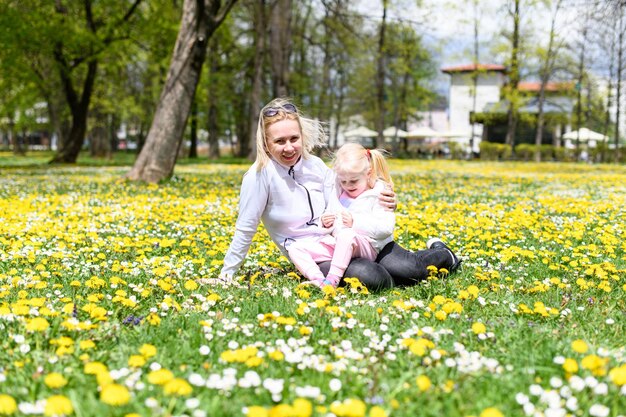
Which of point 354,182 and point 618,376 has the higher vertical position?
point 354,182

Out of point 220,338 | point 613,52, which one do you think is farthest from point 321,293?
point 613,52

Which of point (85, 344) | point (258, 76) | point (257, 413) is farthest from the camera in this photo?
point (258, 76)

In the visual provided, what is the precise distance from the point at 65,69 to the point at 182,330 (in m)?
22.4

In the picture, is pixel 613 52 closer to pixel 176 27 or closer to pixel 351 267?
pixel 176 27

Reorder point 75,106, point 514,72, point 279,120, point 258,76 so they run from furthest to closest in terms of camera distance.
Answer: point 514,72, point 258,76, point 75,106, point 279,120

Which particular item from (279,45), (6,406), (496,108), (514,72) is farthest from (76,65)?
(496,108)

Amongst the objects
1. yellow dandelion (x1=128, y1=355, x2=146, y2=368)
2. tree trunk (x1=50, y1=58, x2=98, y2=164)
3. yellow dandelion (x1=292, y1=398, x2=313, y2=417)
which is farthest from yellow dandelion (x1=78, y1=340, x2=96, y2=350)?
tree trunk (x1=50, y1=58, x2=98, y2=164)

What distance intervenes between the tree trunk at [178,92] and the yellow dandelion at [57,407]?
11863mm

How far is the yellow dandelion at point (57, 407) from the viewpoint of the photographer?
182 centimetres

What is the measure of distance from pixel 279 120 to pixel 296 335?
68.8 inches

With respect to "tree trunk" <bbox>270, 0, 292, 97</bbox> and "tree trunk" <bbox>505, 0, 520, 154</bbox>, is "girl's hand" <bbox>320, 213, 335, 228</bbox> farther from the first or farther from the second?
"tree trunk" <bbox>505, 0, 520, 154</bbox>

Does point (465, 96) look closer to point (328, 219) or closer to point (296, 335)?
point (328, 219)

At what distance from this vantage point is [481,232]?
6332mm

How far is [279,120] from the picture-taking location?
4051 mm
